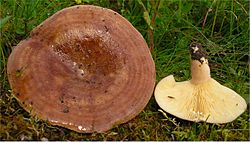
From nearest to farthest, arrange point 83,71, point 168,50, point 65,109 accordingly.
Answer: point 65,109
point 83,71
point 168,50

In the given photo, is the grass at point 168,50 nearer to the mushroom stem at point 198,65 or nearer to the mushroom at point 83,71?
the mushroom at point 83,71

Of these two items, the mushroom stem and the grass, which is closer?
the grass

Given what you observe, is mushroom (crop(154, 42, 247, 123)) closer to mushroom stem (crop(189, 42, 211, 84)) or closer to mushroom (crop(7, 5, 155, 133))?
mushroom stem (crop(189, 42, 211, 84))

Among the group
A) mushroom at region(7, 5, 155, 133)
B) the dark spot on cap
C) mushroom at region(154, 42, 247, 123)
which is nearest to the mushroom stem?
mushroom at region(154, 42, 247, 123)

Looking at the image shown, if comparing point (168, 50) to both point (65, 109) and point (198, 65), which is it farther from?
point (65, 109)

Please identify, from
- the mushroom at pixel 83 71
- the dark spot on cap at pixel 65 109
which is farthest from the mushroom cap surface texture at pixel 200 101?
the dark spot on cap at pixel 65 109

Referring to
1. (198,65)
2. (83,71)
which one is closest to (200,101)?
(198,65)
